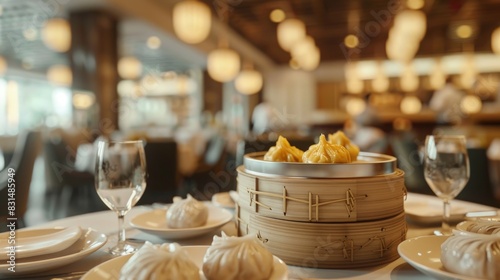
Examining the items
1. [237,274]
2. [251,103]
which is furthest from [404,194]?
[251,103]

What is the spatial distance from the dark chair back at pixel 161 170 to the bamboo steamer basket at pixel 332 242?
2239 mm

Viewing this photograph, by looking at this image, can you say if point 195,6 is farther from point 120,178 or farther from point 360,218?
point 360,218

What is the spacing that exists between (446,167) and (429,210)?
19cm

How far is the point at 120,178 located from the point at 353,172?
54cm

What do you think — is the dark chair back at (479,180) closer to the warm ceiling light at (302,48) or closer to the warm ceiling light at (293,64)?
the warm ceiling light at (302,48)

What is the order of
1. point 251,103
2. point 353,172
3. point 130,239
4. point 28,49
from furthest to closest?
point 251,103 < point 28,49 < point 130,239 < point 353,172

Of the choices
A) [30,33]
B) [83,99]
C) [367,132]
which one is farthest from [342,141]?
[30,33]

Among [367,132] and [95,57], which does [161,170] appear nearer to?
[367,132]

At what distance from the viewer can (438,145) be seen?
1.04m

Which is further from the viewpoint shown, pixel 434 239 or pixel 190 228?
pixel 190 228

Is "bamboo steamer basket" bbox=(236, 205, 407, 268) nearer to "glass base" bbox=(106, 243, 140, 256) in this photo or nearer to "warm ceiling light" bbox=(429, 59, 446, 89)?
"glass base" bbox=(106, 243, 140, 256)

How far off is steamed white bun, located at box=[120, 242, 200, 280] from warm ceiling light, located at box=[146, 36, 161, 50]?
8013 mm

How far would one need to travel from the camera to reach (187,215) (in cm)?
95

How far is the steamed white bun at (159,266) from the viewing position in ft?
1.76
